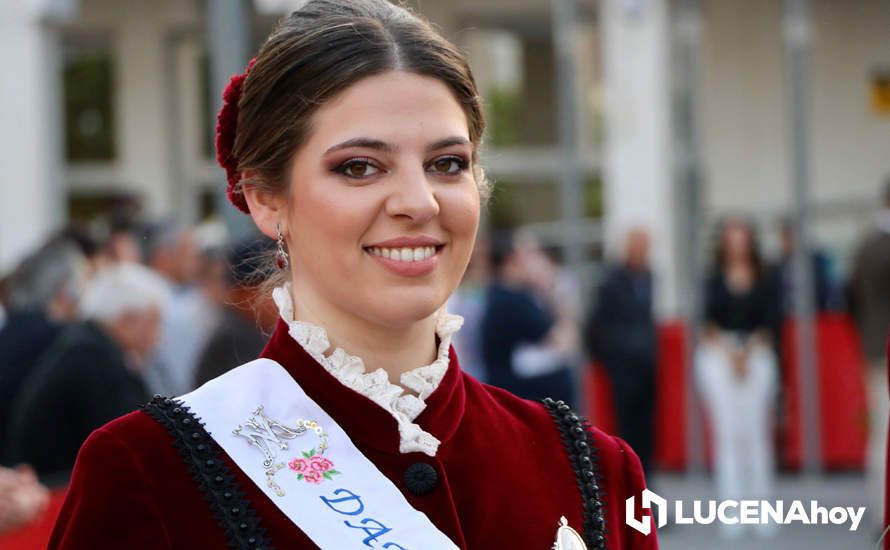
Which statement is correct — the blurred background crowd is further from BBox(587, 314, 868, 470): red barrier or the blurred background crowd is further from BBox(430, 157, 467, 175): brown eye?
BBox(430, 157, 467, 175): brown eye

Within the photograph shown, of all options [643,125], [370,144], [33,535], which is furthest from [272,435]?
[643,125]

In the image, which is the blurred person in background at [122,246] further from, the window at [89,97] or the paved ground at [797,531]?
the window at [89,97]

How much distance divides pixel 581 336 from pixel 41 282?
4.17 m

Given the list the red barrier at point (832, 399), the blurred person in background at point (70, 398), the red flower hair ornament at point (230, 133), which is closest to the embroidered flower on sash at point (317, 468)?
the red flower hair ornament at point (230, 133)

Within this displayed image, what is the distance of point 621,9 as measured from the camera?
1258 centimetres

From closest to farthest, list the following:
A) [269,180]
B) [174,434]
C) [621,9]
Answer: [174,434], [269,180], [621,9]

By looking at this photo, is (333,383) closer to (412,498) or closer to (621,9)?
(412,498)

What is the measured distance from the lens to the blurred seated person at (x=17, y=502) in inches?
163

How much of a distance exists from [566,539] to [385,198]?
19.5 inches

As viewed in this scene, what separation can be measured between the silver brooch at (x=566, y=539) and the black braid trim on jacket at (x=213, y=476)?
373 millimetres

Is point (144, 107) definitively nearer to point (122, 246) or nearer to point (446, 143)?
point (122, 246)

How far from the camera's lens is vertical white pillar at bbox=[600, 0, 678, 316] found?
12484 millimetres

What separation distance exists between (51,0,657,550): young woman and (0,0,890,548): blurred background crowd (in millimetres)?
411

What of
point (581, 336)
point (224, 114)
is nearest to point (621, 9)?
point (581, 336)
